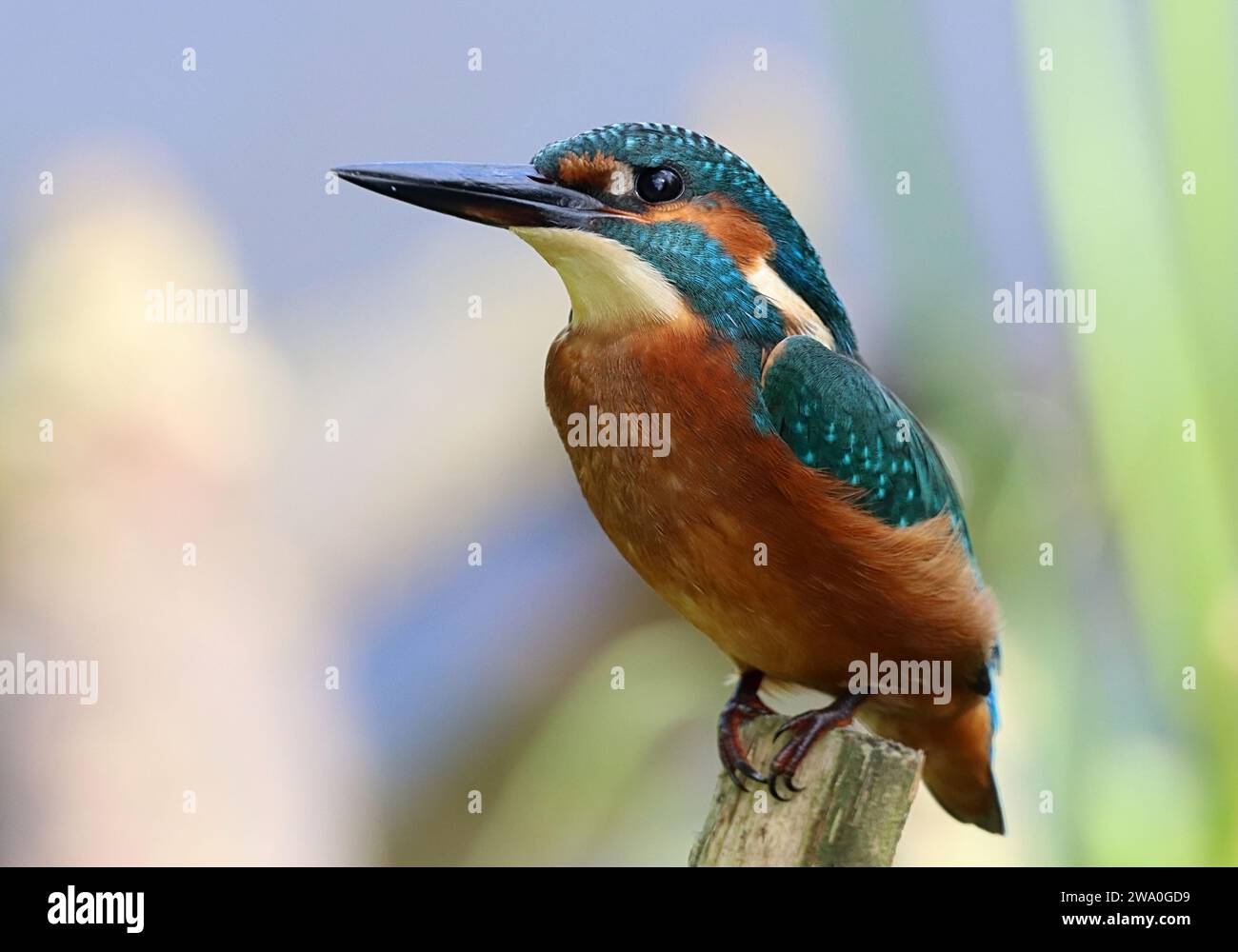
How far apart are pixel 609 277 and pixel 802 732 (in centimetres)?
88

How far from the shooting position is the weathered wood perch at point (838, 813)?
1994 mm

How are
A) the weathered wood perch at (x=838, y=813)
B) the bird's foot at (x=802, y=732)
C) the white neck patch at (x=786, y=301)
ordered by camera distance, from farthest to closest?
the white neck patch at (x=786, y=301) < the bird's foot at (x=802, y=732) < the weathered wood perch at (x=838, y=813)

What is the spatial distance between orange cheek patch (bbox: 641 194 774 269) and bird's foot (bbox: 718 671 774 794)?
815 millimetres

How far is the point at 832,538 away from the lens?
7.36 ft

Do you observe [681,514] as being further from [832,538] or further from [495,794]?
[495,794]

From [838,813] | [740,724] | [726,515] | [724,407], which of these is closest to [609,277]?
[724,407]

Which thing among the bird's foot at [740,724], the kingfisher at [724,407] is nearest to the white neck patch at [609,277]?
the kingfisher at [724,407]

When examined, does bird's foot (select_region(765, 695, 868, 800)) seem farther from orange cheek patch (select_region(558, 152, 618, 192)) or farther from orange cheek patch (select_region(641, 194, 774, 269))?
orange cheek patch (select_region(558, 152, 618, 192))

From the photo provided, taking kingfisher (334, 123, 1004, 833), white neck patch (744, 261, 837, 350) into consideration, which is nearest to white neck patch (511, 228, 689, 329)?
kingfisher (334, 123, 1004, 833)

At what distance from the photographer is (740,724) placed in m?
2.36

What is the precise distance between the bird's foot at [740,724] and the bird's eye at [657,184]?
934 millimetres

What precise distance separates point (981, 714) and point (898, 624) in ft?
1.05

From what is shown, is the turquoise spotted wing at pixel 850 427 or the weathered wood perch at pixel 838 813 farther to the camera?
the turquoise spotted wing at pixel 850 427

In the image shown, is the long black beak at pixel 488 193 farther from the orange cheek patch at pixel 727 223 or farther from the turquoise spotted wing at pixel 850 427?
the turquoise spotted wing at pixel 850 427
